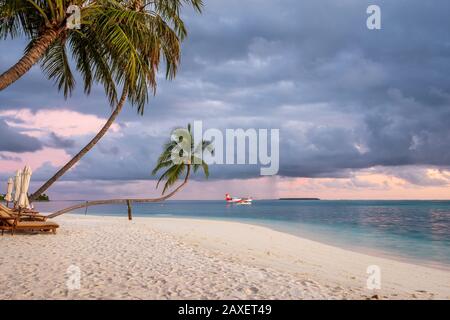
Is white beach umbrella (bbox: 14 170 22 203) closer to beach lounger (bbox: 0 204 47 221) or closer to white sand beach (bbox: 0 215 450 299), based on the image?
beach lounger (bbox: 0 204 47 221)

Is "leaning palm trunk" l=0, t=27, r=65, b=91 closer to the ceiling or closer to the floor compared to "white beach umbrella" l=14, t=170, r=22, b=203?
closer to the ceiling

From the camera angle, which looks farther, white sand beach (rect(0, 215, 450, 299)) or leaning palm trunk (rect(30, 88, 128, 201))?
leaning palm trunk (rect(30, 88, 128, 201))

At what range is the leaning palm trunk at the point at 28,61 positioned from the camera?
7.05 meters

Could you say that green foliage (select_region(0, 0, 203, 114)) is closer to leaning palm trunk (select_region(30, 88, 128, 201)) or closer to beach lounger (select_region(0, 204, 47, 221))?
leaning palm trunk (select_region(30, 88, 128, 201))

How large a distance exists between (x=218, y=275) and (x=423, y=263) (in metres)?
10.3

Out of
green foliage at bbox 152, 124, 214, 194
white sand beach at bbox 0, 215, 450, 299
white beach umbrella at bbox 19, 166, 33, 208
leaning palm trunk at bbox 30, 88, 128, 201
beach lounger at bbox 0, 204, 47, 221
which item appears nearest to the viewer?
white sand beach at bbox 0, 215, 450, 299

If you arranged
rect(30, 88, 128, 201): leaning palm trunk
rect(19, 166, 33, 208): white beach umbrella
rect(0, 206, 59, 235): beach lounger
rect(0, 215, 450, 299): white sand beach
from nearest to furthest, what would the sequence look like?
rect(0, 215, 450, 299): white sand beach → rect(30, 88, 128, 201): leaning palm trunk → rect(0, 206, 59, 235): beach lounger → rect(19, 166, 33, 208): white beach umbrella

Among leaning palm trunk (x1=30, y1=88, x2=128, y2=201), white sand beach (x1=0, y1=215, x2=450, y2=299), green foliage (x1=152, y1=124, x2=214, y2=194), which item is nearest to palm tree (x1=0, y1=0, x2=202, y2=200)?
leaning palm trunk (x1=30, y1=88, x2=128, y2=201)

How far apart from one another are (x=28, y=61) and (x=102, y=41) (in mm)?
2690

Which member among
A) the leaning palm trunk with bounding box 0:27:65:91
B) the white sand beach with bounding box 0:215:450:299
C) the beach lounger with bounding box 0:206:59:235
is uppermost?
the leaning palm trunk with bounding box 0:27:65:91

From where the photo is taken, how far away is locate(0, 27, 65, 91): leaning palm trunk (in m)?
7.05

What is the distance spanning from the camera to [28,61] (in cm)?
743
